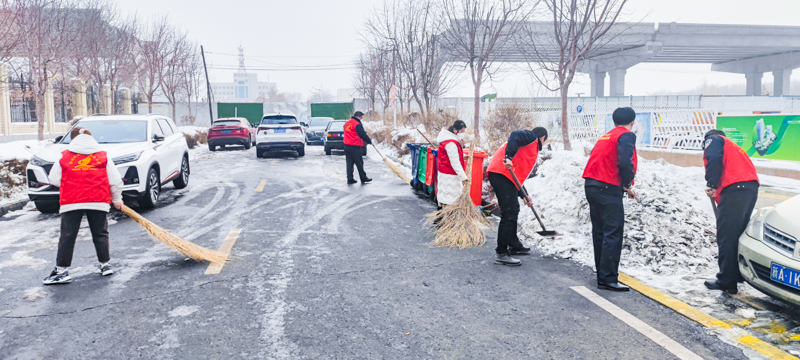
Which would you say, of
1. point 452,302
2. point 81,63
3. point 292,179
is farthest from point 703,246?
point 81,63

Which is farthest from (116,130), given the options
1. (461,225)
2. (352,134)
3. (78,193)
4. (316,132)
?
(316,132)

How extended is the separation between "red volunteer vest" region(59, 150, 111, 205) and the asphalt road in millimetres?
811

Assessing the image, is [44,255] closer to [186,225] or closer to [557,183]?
[186,225]

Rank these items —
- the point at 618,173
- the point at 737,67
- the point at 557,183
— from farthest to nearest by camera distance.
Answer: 1. the point at 737,67
2. the point at 557,183
3. the point at 618,173

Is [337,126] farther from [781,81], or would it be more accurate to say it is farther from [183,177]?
[781,81]

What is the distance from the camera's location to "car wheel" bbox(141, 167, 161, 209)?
9.09 m

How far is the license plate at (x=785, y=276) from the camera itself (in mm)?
3838

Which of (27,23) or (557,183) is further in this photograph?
(27,23)

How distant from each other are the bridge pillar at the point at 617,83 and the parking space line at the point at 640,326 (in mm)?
45537

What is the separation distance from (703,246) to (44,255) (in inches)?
298

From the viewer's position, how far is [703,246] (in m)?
6.09

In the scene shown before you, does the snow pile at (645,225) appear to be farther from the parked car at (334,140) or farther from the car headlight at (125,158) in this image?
the parked car at (334,140)

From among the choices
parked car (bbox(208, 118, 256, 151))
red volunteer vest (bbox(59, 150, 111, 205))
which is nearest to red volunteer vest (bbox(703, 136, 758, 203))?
red volunteer vest (bbox(59, 150, 111, 205))

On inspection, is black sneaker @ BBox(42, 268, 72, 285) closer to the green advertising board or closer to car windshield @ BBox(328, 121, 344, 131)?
the green advertising board
